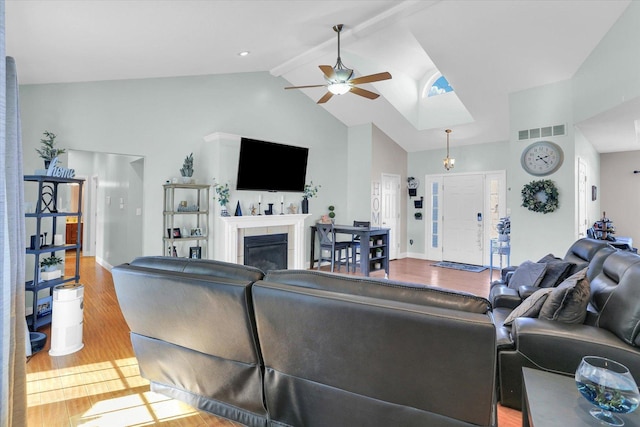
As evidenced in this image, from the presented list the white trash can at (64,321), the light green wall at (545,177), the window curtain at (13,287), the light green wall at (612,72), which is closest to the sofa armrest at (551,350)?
the window curtain at (13,287)

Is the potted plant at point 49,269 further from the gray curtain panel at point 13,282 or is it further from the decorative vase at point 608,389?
the decorative vase at point 608,389

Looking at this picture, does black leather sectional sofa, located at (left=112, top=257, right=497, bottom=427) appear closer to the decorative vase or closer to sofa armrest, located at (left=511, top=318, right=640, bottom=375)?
the decorative vase

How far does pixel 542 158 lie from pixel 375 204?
3.28 meters

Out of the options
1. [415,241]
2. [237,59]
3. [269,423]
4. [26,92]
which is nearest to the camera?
[269,423]

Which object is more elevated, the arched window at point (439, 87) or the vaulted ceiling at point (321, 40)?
the arched window at point (439, 87)

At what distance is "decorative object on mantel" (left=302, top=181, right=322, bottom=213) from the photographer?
6477 mm

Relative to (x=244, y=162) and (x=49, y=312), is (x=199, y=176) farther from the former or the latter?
(x=49, y=312)

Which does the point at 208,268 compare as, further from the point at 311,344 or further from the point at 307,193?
the point at 307,193

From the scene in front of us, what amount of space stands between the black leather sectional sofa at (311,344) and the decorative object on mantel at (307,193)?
14.5 ft

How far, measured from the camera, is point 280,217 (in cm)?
589

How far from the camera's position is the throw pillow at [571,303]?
6.57 feet

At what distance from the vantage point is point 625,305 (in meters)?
1.83

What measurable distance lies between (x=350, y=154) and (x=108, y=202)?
4.98 meters

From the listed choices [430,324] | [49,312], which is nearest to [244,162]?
A: [49,312]
